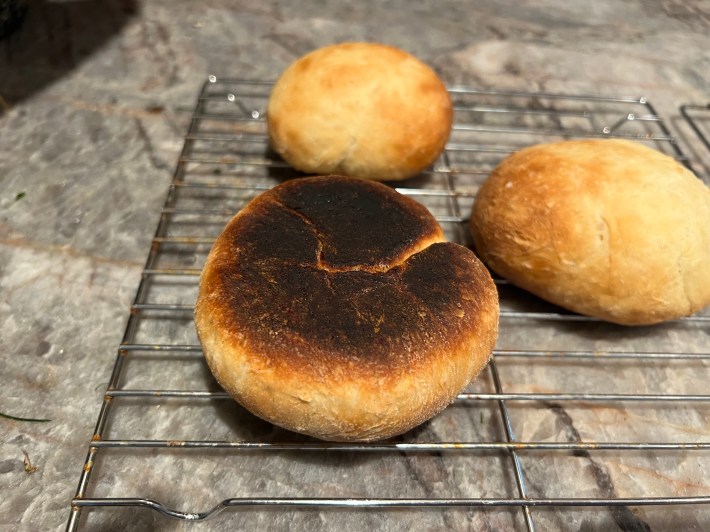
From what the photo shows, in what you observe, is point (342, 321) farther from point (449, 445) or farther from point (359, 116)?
point (359, 116)

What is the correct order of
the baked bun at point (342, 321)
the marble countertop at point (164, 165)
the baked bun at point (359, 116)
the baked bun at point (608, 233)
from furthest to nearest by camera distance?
the baked bun at point (359, 116) → the baked bun at point (608, 233) → the marble countertop at point (164, 165) → the baked bun at point (342, 321)

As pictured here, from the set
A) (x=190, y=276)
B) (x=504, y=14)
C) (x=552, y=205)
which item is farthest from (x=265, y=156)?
(x=504, y=14)

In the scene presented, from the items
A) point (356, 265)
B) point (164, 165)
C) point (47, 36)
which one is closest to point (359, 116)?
point (356, 265)

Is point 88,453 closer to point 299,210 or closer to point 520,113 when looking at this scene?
point 299,210

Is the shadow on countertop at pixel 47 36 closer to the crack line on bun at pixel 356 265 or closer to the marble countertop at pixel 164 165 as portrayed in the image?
the marble countertop at pixel 164 165

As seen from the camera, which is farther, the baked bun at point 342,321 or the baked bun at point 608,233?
the baked bun at point 608,233

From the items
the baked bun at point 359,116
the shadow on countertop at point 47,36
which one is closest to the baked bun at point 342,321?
the baked bun at point 359,116

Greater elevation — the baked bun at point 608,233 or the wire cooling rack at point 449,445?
the baked bun at point 608,233
